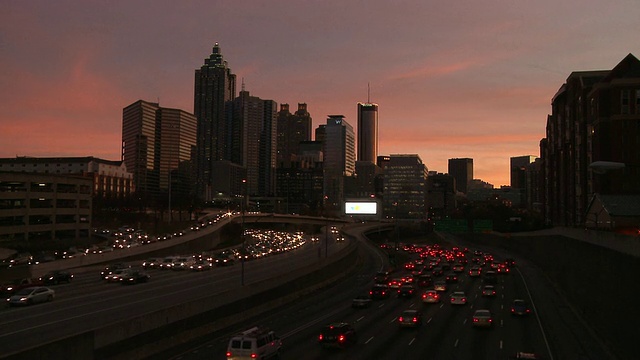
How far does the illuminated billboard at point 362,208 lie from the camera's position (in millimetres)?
79250

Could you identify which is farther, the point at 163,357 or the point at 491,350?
the point at 491,350

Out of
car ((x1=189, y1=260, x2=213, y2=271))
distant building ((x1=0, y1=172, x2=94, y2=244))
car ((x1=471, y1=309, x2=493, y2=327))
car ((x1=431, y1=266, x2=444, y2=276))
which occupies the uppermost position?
distant building ((x1=0, y1=172, x2=94, y2=244))

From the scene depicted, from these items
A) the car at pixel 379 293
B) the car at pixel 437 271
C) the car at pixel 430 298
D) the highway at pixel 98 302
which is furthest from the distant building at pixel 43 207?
the car at pixel 430 298

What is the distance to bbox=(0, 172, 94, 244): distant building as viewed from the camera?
288 feet

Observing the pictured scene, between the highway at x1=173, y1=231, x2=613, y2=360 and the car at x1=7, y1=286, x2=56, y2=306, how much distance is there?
1279cm

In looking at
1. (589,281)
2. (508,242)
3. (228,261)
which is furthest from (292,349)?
(508,242)

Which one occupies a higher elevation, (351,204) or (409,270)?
(351,204)

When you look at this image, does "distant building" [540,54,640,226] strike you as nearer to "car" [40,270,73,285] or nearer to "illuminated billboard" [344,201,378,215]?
"illuminated billboard" [344,201,378,215]

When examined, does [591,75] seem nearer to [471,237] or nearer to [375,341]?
[375,341]

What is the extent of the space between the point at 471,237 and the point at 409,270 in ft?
280


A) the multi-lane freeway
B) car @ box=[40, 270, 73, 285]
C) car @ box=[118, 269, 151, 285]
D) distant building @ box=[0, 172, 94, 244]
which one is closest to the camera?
the multi-lane freeway

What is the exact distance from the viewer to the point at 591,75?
88562 mm

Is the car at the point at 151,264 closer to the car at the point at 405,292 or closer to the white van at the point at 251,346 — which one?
the car at the point at 405,292

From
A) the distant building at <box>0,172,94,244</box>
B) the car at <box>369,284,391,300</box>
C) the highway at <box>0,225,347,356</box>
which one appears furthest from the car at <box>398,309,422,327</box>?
the distant building at <box>0,172,94,244</box>
